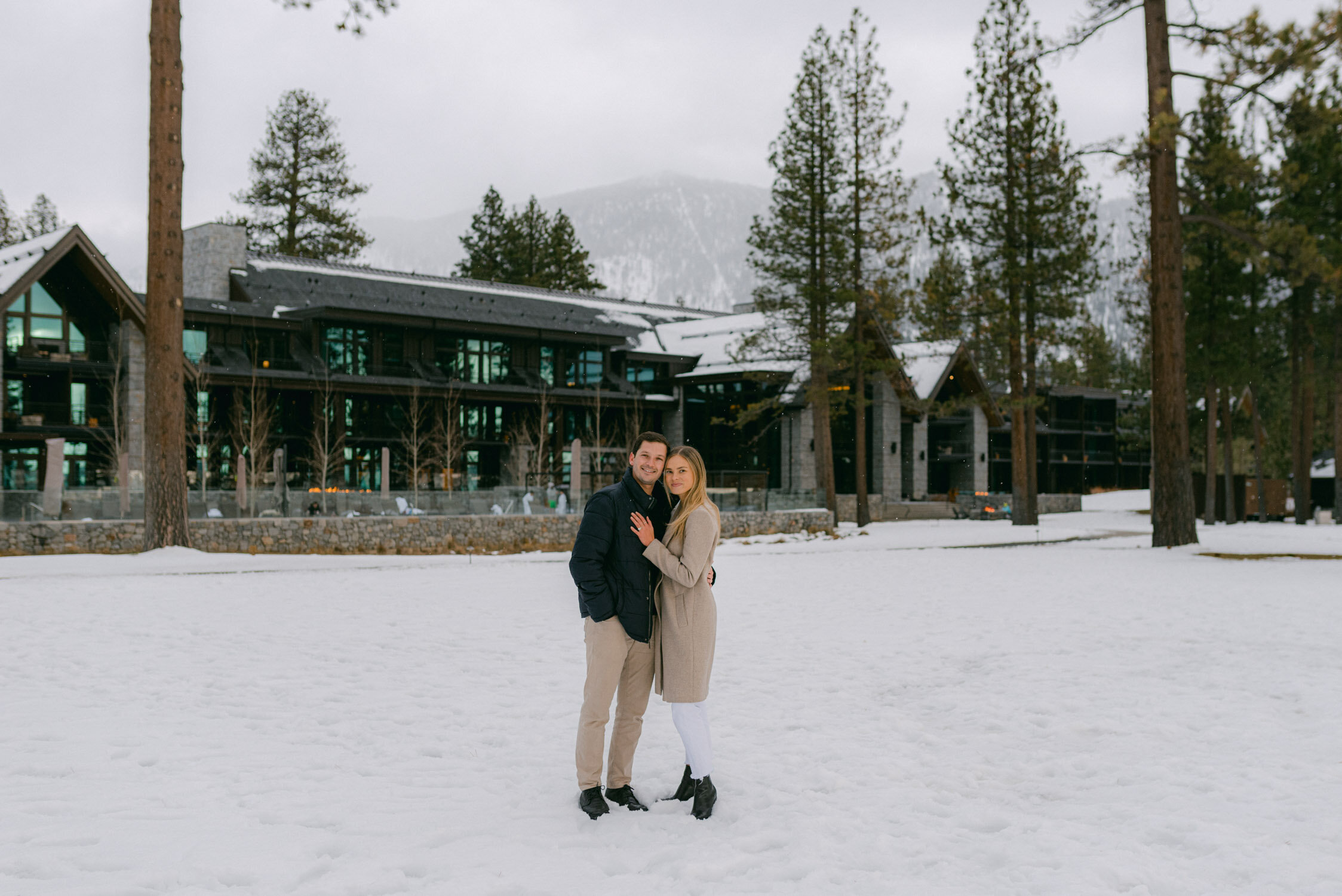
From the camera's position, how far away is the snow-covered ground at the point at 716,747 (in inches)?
166

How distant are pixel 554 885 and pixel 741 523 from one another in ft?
78.0

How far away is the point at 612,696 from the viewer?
486cm

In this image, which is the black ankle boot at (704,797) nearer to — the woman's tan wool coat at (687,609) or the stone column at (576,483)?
the woman's tan wool coat at (687,609)

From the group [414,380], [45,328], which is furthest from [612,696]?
[414,380]

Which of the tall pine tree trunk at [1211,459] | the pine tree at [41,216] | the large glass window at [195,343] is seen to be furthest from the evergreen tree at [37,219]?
the tall pine tree trunk at [1211,459]

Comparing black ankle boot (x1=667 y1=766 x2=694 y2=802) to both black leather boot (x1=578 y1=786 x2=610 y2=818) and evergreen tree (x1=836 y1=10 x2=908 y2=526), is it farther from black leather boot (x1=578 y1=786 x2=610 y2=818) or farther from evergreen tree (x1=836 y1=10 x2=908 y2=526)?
evergreen tree (x1=836 y1=10 x2=908 y2=526)

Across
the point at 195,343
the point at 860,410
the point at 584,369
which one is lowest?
the point at 860,410

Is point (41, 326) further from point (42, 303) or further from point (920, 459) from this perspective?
point (920, 459)

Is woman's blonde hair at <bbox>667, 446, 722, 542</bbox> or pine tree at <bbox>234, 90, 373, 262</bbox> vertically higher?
pine tree at <bbox>234, 90, 373, 262</bbox>

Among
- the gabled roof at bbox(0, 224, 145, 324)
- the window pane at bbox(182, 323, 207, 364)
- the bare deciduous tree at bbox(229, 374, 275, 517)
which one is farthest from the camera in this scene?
the window pane at bbox(182, 323, 207, 364)

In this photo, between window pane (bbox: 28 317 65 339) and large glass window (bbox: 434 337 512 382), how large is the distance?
39.4ft

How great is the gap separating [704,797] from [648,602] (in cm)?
A: 95

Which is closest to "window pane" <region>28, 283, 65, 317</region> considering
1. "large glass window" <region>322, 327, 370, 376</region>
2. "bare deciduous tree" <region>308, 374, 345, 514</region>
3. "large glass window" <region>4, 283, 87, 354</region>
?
"large glass window" <region>4, 283, 87, 354</region>

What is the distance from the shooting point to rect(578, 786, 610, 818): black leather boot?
4.81m
